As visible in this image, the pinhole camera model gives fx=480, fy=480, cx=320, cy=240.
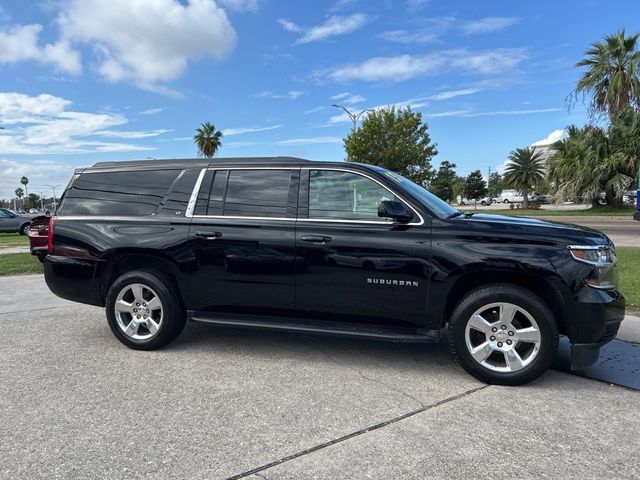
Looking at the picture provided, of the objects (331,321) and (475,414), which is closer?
(475,414)

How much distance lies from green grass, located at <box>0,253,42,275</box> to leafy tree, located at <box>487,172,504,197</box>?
12992 cm

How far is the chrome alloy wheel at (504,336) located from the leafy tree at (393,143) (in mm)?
27472

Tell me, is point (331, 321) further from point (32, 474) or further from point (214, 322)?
point (32, 474)

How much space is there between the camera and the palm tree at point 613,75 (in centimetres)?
2881

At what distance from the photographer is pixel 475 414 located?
132 inches

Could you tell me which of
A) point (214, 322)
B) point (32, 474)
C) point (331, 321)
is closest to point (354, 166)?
point (331, 321)

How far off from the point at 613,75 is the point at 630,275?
26757 mm

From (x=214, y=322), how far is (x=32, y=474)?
6.73 ft

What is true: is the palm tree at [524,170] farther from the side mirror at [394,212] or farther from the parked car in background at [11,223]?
the side mirror at [394,212]

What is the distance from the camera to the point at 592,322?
12.1 ft

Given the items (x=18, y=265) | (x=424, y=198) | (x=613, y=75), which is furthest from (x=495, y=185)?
(x=424, y=198)

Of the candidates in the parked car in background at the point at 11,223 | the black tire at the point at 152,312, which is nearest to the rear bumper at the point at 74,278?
the black tire at the point at 152,312

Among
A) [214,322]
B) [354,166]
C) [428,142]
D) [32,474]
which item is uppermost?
[428,142]

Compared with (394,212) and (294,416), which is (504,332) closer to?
(394,212)
